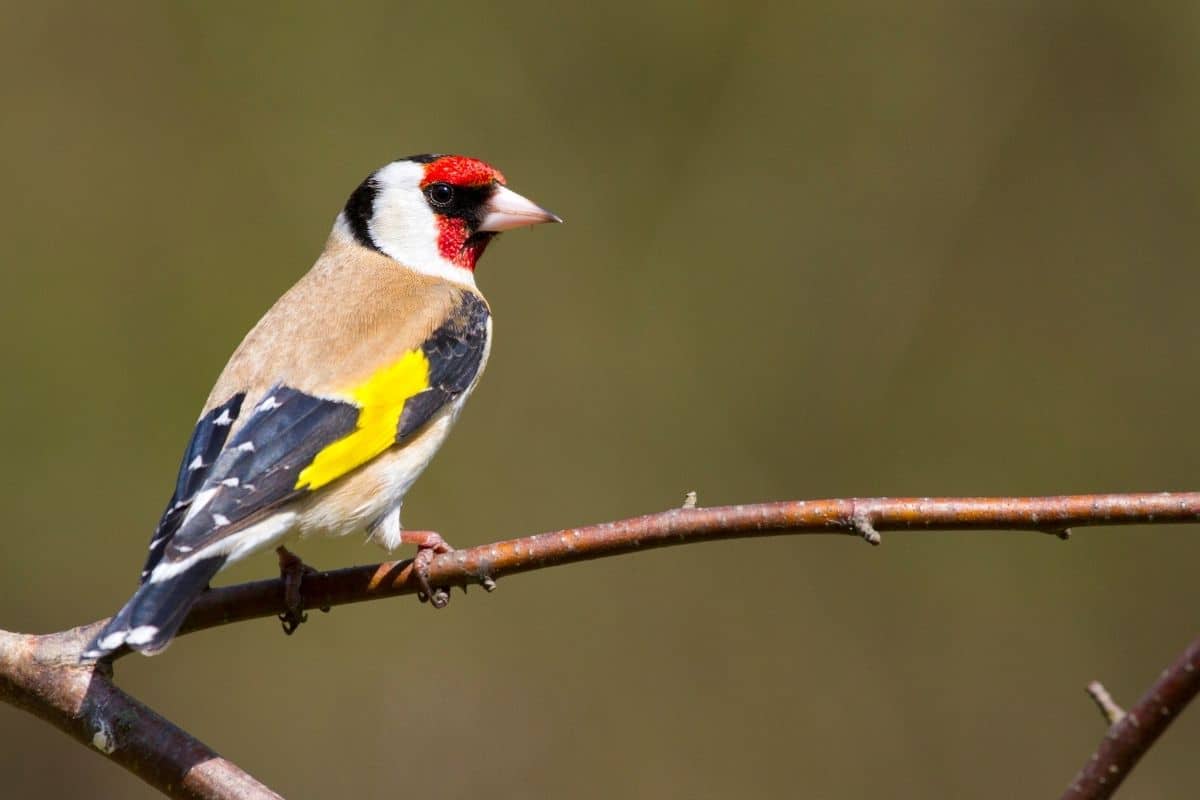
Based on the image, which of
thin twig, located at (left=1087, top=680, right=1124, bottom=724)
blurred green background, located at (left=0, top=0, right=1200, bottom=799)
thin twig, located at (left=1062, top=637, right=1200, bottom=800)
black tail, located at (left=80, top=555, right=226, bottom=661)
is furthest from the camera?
blurred green background, located at (left=0, top=0, right=1200, bottom=799)

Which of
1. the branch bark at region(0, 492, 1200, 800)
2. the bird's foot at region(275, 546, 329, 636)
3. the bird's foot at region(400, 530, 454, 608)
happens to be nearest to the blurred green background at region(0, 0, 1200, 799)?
the bird's foot at region(400, 530, 454, 608)

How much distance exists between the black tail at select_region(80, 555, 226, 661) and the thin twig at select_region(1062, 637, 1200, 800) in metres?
1.77

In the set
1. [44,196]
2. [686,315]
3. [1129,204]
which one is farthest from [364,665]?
[1129,204]

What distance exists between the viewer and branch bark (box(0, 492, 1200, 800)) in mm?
2883

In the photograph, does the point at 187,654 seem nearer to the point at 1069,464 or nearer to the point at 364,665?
the point at 364,665

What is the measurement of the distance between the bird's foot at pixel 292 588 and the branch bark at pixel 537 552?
0.37 metres

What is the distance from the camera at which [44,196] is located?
7.21 metres

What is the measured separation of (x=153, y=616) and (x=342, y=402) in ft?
3.09

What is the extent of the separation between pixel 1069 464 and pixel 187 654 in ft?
13.9

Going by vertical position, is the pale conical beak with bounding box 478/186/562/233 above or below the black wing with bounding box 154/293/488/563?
above

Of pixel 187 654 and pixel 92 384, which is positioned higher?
pixel 92 384

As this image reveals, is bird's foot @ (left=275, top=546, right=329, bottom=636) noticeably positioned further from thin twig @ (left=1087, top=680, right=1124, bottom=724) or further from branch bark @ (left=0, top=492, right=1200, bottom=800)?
thin twig @ (left=1087, top=680, right=1124, bottom=724)

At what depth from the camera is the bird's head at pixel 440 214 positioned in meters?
4.85

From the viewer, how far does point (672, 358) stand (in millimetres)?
7266
